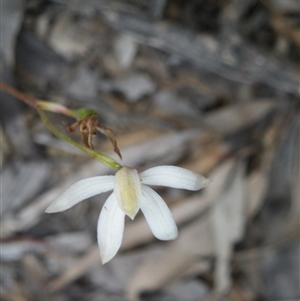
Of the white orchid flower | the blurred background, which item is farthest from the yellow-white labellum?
the blurred background

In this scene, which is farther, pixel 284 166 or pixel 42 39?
pixel 284 166

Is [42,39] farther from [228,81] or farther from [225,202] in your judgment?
[225,202]

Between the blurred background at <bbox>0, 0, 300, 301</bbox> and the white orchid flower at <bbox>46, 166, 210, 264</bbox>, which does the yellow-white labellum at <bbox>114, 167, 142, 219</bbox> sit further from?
the blurred background at <bbox>0, 0, 300, 301</bbox>

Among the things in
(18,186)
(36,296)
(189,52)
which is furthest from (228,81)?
(36,296)

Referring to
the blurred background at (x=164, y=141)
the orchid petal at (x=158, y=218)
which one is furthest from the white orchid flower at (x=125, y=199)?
the blurred background at (x=164, y=141)

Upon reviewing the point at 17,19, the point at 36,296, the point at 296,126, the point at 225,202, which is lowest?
the point at 36,296

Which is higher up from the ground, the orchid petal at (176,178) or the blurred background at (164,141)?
the blurred background at (164,141)

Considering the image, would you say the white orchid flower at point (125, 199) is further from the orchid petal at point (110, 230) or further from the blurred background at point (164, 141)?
the blurred background at point (164, 141)
